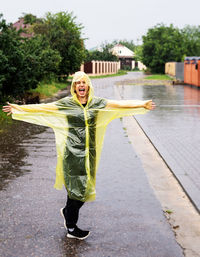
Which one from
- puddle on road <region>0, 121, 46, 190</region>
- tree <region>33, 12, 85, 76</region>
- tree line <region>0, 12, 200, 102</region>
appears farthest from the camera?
tree <region>33, 12, 85, 76</region>

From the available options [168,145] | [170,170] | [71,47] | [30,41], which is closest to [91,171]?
[170,170]

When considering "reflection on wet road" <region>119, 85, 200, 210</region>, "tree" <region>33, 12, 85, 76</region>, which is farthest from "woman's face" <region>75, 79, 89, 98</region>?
"tree" <region>33, 12, 85, 76</region>

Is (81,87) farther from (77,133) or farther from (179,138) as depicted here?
(179,138)

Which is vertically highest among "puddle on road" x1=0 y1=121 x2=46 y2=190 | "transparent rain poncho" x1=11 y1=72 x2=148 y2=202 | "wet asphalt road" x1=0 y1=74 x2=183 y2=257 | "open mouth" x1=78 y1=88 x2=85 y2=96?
"open mouth" x1=78 y1=88 x2=85 y2=96

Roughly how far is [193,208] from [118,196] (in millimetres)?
1025

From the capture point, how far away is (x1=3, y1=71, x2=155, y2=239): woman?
4.06 m

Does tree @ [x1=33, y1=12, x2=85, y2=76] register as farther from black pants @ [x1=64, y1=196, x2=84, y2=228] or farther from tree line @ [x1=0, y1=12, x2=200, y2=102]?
black pants @ [x1=64, y1=196, x2=84, y2=228]

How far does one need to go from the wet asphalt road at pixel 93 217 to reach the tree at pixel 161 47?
5734 cm

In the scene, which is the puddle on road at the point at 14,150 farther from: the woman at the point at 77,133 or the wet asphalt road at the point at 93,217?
the woman at the point at 77,133

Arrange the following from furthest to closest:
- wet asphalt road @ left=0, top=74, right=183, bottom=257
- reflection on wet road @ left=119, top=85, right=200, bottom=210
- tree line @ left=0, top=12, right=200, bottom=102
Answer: tree line @ left=0, top=12, right=200, bottom=102, reflection on wet road @ left=119, top=85, right=200, bottom=210, wet asphalt road @ left=0, top=74, right=183, bottom=257

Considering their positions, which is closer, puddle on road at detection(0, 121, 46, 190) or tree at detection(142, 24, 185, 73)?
puddle on road at detection(0, 121, 46, 190)

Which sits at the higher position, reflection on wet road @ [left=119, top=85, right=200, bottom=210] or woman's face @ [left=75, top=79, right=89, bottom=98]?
woman's face @ [left=75, top=79, right=89, bottom=98]

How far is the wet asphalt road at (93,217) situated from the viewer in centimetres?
394

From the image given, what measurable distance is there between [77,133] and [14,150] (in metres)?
4.47
